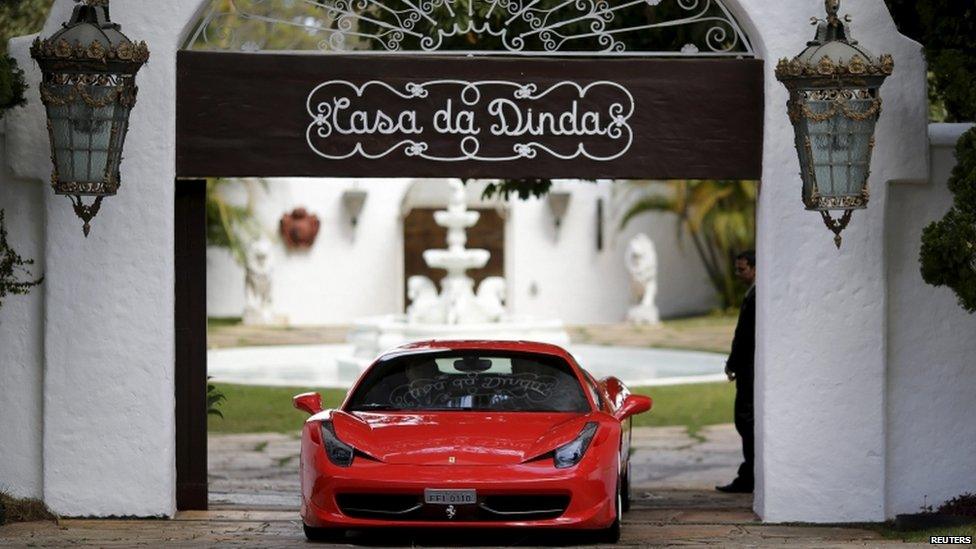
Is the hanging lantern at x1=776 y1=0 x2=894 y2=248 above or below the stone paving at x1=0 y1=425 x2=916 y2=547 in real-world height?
above

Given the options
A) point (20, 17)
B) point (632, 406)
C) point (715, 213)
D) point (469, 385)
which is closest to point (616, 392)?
point (632, 406)

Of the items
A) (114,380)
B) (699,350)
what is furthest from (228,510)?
(699,350)

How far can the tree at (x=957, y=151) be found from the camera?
984 cm

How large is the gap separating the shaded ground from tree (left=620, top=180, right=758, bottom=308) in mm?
1019

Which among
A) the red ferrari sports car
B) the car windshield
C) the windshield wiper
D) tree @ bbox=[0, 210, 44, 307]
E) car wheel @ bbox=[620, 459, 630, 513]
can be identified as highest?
tree @ bbox=[0, 210, 44, 307]

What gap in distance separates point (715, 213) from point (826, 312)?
20.6m

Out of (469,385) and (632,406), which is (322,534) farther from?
(632,406)

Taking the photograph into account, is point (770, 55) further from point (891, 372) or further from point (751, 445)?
point (751, 445)

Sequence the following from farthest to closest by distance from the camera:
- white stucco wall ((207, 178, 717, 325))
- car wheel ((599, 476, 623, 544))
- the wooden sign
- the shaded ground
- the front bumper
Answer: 1. white stucco wall ((207, 178, 717, 325))
2. the shaded ground
3. the wooden sign
4. car wheel ((599, 476, 623, 544))
5. the front bumper

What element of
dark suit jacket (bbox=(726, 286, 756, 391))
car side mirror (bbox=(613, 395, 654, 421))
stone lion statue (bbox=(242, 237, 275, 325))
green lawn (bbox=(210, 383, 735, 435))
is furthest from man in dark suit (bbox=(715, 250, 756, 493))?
stone lion statue (bbox=(242, 237, 275, 325))

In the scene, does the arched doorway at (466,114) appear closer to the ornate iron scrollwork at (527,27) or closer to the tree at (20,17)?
the ornate iron scrollwork at (527,27)

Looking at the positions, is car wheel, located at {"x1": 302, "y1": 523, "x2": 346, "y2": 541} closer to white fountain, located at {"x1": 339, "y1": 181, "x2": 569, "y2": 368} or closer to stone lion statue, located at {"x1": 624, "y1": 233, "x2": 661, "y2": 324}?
white fountain, located at {"x1": 339, "y1": 181, "x2": 569, "y2": 368}

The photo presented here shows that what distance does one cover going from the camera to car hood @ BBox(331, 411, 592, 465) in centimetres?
916

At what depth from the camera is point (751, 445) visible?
41.4ft
